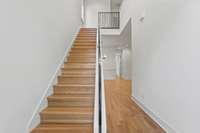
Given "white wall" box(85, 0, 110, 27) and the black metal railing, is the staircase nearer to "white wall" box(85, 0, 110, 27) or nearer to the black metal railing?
the black metal railing

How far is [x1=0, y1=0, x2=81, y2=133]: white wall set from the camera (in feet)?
6.38

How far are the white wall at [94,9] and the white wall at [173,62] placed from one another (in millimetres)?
6681

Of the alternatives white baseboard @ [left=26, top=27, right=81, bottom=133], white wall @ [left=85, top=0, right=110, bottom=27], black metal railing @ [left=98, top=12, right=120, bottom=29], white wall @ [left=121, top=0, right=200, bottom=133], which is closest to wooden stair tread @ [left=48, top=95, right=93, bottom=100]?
white baseboard @ [left=26, top=27, right=81, bottom=133]

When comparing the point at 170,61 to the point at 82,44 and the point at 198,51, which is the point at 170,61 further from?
the point at 82,44

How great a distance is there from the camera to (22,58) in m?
2.34

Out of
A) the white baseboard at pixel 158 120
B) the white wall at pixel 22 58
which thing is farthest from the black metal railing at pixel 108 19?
the white wall at pixel 22 58

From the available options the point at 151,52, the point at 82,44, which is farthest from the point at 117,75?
the point at 151,52

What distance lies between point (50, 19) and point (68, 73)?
1.34 m

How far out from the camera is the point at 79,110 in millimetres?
3090

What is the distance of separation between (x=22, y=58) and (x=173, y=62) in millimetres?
2334

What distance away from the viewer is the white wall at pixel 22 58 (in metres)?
1.94

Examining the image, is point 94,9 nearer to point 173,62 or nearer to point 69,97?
point 69,97

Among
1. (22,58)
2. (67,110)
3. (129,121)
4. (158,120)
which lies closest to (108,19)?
(129,121)

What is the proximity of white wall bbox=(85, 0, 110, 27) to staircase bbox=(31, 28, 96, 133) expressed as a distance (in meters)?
6.18
